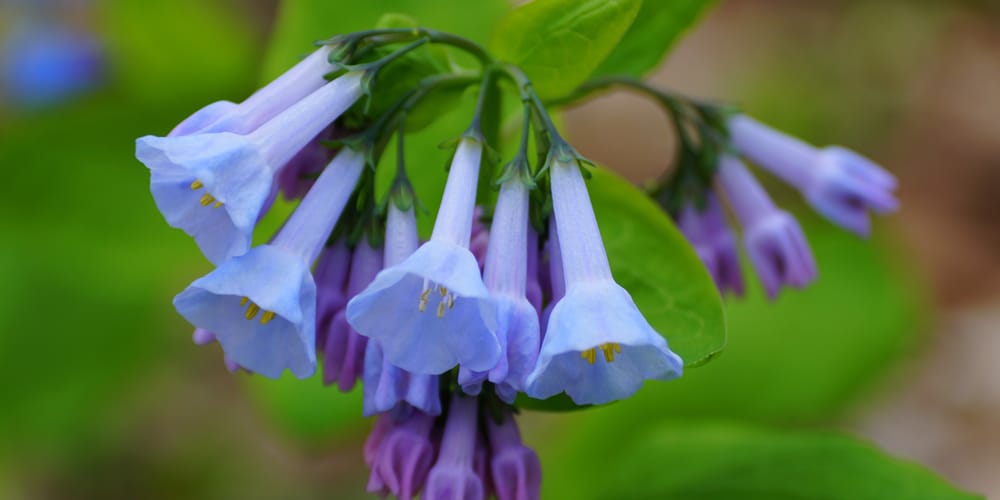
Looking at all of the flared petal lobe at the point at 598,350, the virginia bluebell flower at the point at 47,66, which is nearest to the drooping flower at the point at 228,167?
the flared petal lobe at the point at 598,350

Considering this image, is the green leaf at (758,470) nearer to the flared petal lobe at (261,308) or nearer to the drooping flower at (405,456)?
the drooping flower at (405,456)

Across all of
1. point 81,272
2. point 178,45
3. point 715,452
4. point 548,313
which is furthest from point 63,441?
point 548,313

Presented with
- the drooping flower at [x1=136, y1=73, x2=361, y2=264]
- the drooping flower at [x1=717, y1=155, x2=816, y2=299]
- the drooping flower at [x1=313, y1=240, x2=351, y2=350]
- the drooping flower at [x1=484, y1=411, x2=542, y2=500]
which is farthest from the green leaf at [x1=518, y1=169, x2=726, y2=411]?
the drooping flower at [x1=136, y1=73, x2=361, y2=264]

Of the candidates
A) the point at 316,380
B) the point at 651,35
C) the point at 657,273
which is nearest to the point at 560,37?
the point at 651,35

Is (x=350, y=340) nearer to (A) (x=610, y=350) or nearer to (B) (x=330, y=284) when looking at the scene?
(B) (x=330, y=284)

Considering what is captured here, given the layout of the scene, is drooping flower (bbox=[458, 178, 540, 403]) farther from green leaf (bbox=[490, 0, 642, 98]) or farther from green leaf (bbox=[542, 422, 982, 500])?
green leaf (bbox=[542, 422, 982, 500])

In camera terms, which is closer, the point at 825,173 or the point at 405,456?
the point at 405,456

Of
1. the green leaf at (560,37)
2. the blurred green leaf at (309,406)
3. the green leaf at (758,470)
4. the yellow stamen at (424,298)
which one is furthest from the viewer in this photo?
the blurred green leaf at (309,406)
